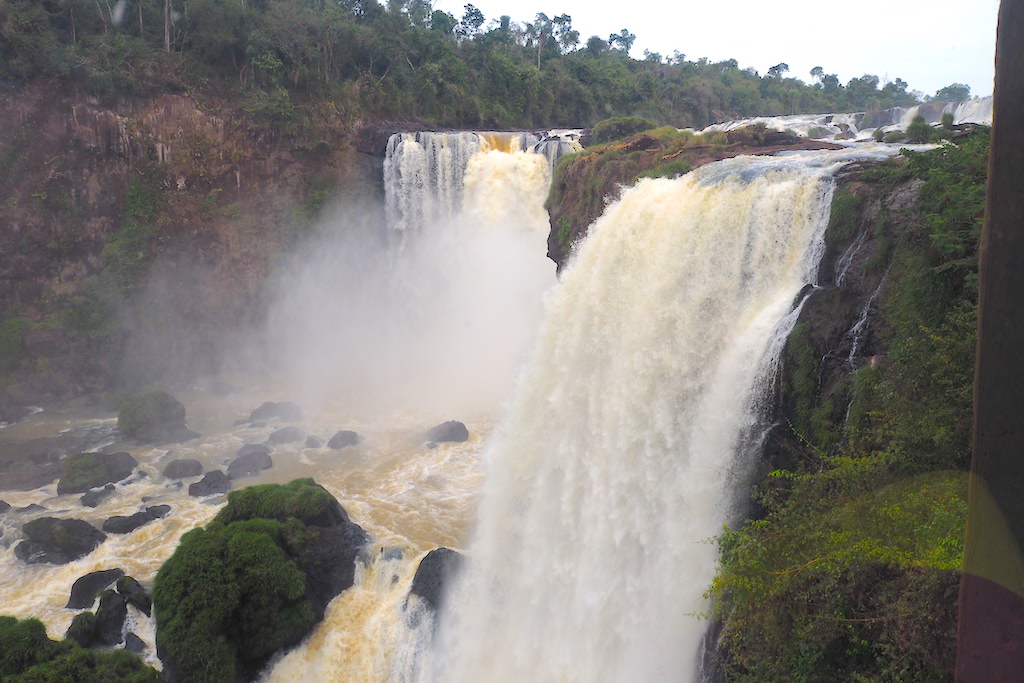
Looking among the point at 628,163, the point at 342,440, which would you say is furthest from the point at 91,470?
the point at 628,163

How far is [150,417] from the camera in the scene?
63.8 feet

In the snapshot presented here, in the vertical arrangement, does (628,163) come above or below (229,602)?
above

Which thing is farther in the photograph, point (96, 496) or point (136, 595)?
point (96, 496)

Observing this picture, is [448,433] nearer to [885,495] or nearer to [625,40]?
[885,495]

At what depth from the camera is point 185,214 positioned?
26391 mm

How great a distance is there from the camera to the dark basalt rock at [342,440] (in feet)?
60.4

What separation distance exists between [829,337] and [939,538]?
3352 millimetres

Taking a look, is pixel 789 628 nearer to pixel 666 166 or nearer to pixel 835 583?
pixel 835 583

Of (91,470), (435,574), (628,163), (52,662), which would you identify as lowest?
(91,470)

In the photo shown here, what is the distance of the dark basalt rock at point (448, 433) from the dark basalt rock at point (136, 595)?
8348 mm

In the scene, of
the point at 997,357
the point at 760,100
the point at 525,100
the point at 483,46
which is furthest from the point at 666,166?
the point at 760,100

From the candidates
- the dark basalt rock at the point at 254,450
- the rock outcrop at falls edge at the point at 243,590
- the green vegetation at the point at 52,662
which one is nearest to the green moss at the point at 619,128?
the dark basalt rock at the point at 254,450

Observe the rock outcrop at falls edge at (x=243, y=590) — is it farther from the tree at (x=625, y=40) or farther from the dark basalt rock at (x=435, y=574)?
the tree at (x=625, y=40)

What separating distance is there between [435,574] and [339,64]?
27118mm
